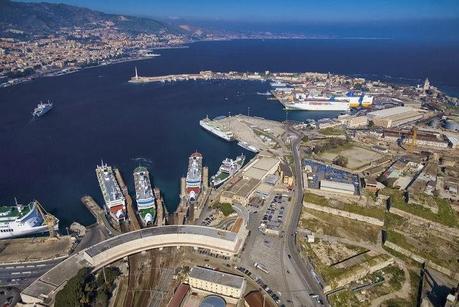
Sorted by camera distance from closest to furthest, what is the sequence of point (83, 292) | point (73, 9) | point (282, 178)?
point (83, 292) → point (282, 178) → point (73, 9)

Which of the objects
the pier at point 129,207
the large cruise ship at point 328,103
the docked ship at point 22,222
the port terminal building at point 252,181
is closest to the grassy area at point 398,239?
the port terminal building at point 252,181

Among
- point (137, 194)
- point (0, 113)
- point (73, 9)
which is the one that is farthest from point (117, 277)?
point (73, 9)

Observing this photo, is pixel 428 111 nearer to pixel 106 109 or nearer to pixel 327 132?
pixel 327 132

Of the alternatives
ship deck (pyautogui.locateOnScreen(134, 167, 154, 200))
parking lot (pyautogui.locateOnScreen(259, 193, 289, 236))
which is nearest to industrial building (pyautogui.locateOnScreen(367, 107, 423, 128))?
parking lot (pyautogui.locateOnScreen(259, 193, 289, 236))

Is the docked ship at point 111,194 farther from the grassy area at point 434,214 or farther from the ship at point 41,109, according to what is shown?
the ship at point 41,109

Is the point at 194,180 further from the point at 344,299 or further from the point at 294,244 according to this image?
the point at 344,299

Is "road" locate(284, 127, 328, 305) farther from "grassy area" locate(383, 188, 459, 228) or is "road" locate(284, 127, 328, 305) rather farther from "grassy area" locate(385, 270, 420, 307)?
"grassy area" locate(383, 188, 459, 228)

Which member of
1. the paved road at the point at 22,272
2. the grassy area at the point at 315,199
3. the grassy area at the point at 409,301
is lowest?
the grassy area at the point at 409,301
